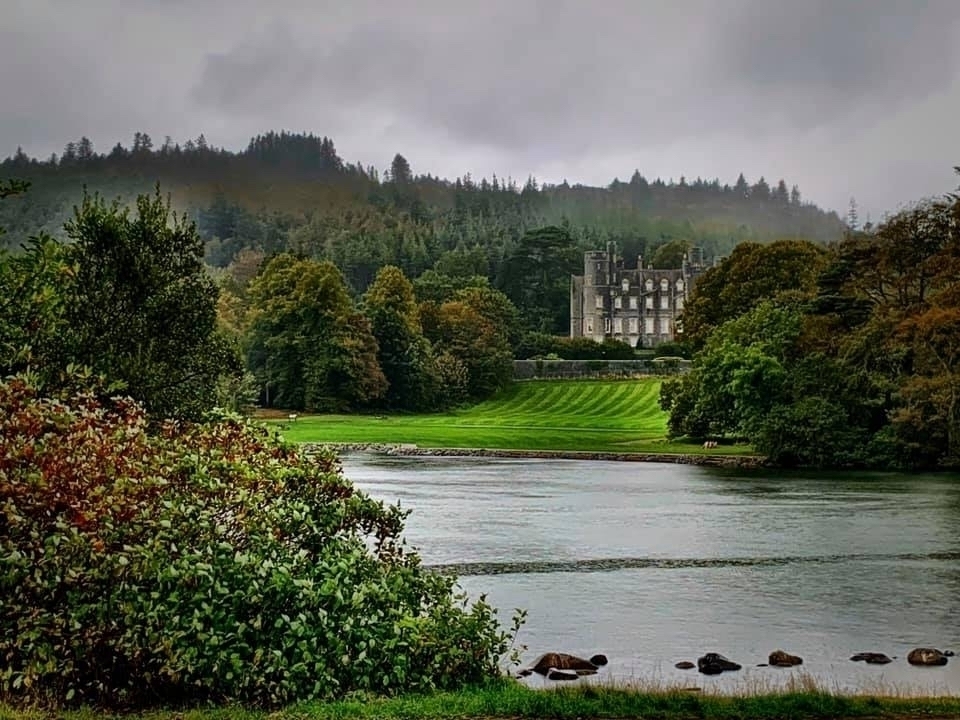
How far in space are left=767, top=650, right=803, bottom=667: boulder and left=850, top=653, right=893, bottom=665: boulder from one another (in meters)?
0.75

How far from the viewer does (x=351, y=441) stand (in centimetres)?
6019

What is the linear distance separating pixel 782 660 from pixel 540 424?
6038 centimetres

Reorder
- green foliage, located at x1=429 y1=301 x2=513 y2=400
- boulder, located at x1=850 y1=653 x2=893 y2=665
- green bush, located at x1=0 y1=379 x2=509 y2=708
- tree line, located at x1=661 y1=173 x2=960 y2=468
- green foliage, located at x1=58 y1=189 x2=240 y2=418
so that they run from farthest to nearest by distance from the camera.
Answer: green foliage, located at x1=429 y1=301 x2=513 y2=400 → tree line, located at x1=661 y1=173 x2=960 y2=468 → green foliage, located at x1=58 y1=189 x2=240 y2=418 → boulder, located at x1=850 y1=653 x2=893 y2=665 → green bush, located at x1=0 y1=379 x2=509 y2=708

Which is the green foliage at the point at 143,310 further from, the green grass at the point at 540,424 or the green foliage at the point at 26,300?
the green grass at the point at 540,424

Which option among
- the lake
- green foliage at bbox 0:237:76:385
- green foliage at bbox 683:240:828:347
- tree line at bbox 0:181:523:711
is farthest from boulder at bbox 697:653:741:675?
green foliage at bbox 683:240:828:347

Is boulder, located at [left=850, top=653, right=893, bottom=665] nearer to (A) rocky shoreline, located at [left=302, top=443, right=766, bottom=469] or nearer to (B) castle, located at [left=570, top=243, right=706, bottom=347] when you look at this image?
(A) rocky shoreline, located at [left=302, top=443, right=766, bottom=469]

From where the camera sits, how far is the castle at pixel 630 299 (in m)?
136

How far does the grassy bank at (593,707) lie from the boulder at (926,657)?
383 cm

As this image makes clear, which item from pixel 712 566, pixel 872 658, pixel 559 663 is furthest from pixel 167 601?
pixel 712 566

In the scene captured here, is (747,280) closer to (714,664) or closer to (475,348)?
(475,348)

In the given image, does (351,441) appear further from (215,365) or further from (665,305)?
(665,305)

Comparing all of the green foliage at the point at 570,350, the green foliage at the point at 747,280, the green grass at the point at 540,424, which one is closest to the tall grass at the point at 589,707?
the green grass at the point at 540,424

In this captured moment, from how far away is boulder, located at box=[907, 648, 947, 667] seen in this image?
14.2m

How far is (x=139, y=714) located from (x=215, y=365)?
15.3 metres
